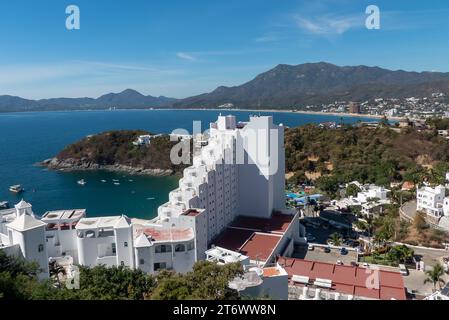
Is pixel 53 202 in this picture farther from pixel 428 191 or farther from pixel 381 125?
pixel 381 125

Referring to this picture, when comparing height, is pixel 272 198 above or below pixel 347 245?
above

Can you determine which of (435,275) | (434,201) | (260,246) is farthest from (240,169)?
(434,201)

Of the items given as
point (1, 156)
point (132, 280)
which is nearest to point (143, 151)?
point (1, 156)

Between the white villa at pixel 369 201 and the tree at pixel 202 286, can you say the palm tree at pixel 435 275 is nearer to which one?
the tree at pixel 202 286

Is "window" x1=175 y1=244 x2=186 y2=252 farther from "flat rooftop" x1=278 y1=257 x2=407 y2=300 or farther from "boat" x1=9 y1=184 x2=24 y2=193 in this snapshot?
"boat" x1=9 y1=184 x2=24 y2=193

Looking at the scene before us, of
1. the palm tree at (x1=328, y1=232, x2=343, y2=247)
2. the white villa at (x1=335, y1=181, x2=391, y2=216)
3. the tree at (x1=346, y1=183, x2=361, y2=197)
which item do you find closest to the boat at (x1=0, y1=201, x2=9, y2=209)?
the palm tree at (x1=328, y1=232, x2=343, y2=247)

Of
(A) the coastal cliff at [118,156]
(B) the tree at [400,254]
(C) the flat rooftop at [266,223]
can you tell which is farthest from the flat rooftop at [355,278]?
(A) the coastal cliff at [118,156]

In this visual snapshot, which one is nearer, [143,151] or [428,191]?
[428,191]
